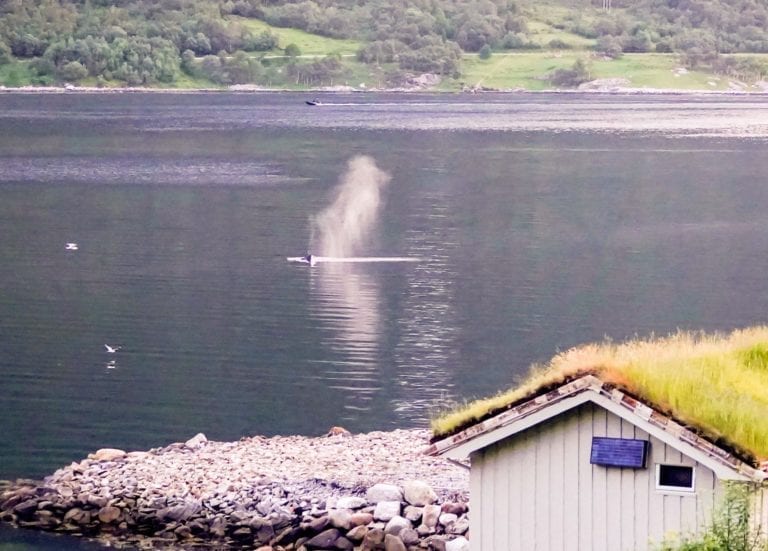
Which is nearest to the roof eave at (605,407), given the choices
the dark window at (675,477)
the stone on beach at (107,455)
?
the dark window at (675,477)

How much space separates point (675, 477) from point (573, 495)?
3.31ft

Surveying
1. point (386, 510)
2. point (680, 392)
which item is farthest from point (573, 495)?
point (386, 510)

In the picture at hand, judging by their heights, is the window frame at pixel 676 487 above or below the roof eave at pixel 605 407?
below

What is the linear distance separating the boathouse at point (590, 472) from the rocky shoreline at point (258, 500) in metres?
7.44

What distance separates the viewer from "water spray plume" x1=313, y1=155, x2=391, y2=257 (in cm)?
7494

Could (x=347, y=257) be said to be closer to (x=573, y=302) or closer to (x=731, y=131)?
(x=573, y=302)

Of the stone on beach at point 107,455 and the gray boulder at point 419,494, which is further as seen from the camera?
the stone on beach at point 107,455

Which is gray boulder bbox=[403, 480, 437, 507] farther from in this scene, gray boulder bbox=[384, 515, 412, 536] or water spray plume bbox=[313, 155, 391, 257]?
water spray plume bbox=[313, 155, 391, 257]

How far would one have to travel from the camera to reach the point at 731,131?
599 feet

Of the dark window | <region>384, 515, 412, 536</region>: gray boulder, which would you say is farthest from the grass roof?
<region>384, 515, 412, 536</region>: gray boulder

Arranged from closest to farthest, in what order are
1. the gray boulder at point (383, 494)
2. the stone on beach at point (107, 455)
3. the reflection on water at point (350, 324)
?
the gray boulder at point (383, 494) → the stone on beach at point (107, 455) → the reflection on water at point (350, 324)

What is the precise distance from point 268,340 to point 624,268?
2327 cm

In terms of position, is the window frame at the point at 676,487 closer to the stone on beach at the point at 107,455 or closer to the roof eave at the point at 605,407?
the roof eave at the point at 605,407

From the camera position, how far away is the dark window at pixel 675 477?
16.1 metres
